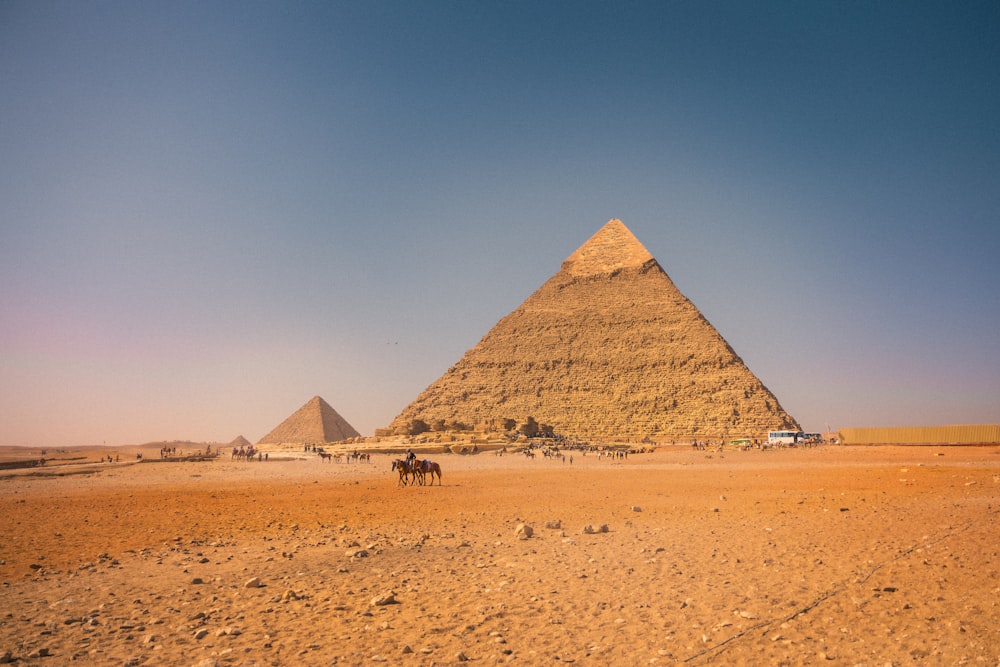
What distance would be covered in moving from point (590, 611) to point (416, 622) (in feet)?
4.31

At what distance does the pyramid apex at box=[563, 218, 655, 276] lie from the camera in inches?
4914

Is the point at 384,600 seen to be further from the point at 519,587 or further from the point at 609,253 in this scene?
the point at 609,253

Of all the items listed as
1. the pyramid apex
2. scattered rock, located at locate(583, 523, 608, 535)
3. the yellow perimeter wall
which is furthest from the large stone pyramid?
scattered rock, located at locate(583, 523, 608, 535)

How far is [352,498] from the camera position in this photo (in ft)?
46.0

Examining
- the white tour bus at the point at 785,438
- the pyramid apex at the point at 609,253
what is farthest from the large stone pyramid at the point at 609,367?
the white tour bus at the point at 785,438

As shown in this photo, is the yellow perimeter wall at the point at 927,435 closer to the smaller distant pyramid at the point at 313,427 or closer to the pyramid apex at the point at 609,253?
the pyramid apex at the point at 609,253

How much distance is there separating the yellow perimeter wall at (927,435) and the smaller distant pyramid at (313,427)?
79.4 meters

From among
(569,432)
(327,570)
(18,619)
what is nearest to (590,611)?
(327,570)

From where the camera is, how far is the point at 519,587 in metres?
5.23

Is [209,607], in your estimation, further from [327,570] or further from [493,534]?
[493,534]

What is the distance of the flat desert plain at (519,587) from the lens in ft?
12.5

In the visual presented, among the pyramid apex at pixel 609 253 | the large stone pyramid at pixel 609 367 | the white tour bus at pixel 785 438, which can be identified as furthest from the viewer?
the pyramid apex at pixel 609 253

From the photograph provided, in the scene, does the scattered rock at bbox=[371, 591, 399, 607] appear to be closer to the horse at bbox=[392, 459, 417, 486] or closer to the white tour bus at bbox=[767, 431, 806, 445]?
the horse at bbox=[392, 459, 417, 486]

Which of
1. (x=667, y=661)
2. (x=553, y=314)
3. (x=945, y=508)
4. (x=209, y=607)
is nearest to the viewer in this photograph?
(x=667, y=661)
